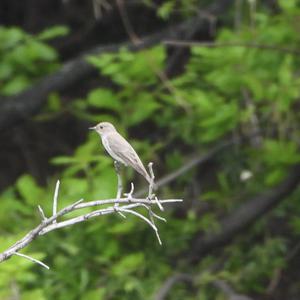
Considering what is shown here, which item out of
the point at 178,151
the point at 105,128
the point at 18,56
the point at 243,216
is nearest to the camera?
the point at 105,128

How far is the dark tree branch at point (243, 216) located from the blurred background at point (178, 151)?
0.4 inches

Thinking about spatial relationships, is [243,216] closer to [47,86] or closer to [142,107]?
[142,107]

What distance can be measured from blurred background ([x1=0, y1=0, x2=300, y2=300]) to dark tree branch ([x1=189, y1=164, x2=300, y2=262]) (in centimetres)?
1

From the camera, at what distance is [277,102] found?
7.36 metres

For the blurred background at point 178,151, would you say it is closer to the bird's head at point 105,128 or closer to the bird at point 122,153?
the bird's head at point 105,128

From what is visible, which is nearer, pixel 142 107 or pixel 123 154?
pixel 123 154

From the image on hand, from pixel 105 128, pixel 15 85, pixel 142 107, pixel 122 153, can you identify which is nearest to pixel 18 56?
pixel 15 85

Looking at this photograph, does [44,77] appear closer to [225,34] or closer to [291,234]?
[225,34]

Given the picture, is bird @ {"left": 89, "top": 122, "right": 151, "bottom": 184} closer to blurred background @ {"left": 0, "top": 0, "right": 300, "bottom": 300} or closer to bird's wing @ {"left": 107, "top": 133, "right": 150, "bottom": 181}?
bird's wing @ {"left": 107, "top": 133, "right": 150, "bottom": 181}

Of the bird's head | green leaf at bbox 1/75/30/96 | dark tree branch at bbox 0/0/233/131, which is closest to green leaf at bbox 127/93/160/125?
dark tree branch at bbox 0/0/233/131

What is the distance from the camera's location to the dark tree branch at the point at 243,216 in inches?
316

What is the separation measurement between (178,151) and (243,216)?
2.59 feet

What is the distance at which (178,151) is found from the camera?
8.68 m

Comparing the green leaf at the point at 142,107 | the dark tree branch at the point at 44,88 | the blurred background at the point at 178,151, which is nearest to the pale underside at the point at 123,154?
the blurred background at the point at 178,151
